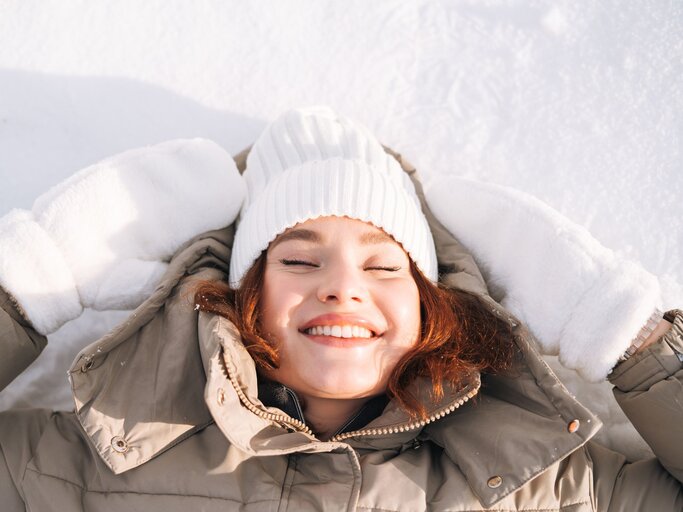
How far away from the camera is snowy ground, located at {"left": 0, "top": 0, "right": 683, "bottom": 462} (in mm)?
1962

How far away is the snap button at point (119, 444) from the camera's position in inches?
54.0

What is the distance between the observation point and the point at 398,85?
212 cm

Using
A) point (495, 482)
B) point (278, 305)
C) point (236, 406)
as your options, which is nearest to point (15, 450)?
point (236, 406)

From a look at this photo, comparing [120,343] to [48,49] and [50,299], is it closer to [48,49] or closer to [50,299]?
[50,299]

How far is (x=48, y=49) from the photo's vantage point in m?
2.15

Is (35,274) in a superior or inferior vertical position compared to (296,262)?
inferior

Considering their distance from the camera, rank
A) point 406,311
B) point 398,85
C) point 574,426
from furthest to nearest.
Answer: point 398,85, point 406,311, point 574,426

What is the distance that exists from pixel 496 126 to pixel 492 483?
1059mm

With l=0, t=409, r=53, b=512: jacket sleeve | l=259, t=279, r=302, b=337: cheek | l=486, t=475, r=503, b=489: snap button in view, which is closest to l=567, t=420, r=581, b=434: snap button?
l=486, t=475, r=503, b=489: snap button

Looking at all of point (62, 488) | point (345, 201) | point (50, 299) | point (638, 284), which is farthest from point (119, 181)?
point (638, 284)

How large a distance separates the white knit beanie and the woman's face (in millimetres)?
36

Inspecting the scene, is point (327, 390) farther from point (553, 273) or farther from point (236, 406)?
point (553, 273)

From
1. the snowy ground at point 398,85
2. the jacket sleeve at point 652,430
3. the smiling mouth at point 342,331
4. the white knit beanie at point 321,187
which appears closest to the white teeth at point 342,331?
the smiling mouth at point 342,331

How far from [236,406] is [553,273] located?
775mm
